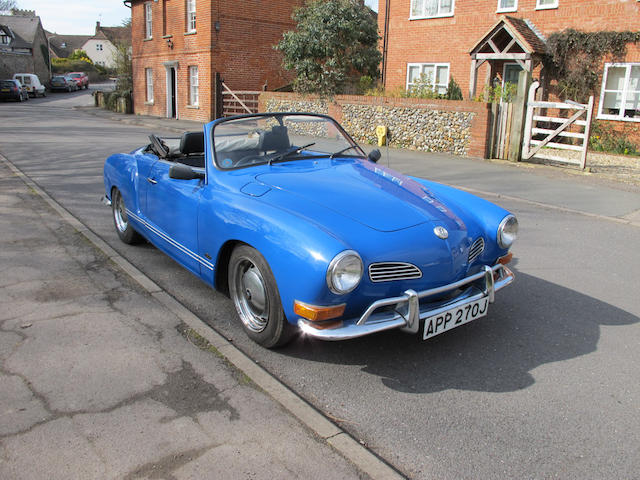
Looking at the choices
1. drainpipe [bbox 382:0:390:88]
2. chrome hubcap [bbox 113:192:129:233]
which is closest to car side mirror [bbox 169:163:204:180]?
chrome hubcap [bbox 113:192:129:233]

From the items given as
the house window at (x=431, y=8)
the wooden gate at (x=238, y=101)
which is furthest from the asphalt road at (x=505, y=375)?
the wooden gate at (x=238, y=101)

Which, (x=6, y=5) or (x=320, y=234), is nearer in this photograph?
(x=320, y=234)

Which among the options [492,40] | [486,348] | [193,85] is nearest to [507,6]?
[492,40]

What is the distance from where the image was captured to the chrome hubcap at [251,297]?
3.65 metres

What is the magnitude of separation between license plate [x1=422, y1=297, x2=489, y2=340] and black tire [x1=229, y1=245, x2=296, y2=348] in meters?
0.85

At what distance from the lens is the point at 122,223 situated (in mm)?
6219

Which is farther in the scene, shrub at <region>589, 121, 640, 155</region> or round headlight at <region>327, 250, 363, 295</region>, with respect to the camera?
shrub at <region>589, 121, 640, 155</region>

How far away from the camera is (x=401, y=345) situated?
151 inches

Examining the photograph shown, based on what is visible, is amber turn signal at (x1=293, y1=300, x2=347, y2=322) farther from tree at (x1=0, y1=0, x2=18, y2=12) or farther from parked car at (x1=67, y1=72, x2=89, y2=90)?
tree at (x1=0, y1=0, x2=18, y2=12)

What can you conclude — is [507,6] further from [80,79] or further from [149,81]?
[80,79]

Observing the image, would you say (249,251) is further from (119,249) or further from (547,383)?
(119,249)

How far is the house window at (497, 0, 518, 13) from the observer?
17.9 metres

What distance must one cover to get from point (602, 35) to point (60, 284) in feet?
53.9

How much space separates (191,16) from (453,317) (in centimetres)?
2512
